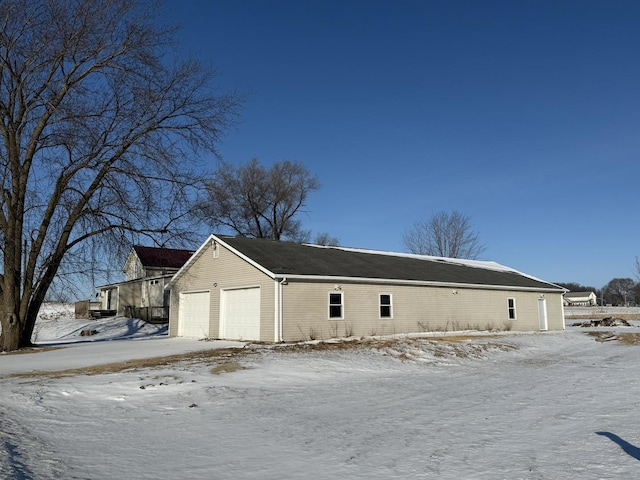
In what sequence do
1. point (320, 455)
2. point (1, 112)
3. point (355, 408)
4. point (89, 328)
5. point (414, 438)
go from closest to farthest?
1. point (320, 455)
2. point (414, 438)
3. point (355, 408)
4. point (1, 112)
5. point (89, 328)

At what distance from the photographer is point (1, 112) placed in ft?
66.0

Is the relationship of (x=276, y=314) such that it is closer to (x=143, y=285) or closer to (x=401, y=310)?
(x=401, y=310)

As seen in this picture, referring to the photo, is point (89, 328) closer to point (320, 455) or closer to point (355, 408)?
point (355, 408)

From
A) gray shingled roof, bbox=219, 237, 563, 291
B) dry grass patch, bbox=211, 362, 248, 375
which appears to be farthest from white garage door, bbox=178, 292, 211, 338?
dry grass patch, bbox=211, 362, 248, 375

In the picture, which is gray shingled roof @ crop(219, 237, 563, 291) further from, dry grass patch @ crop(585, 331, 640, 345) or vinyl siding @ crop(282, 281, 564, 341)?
dry grass patch @ crop(585, 331, 640, 345)

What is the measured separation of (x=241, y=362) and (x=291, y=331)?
18.9ft

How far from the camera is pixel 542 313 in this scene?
3086 cm

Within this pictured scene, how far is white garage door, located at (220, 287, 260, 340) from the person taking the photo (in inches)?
814

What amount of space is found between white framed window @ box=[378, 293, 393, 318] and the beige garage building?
0.04 metres

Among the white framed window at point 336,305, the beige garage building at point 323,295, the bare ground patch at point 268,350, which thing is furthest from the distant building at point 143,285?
the bare ground patch at point 268,350

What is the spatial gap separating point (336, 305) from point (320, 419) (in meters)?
13.0

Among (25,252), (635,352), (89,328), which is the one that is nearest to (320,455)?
(635,352)

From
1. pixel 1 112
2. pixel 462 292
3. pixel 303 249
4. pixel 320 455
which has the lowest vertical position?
pixel 320 455

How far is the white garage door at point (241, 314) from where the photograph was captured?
67.8 feet
